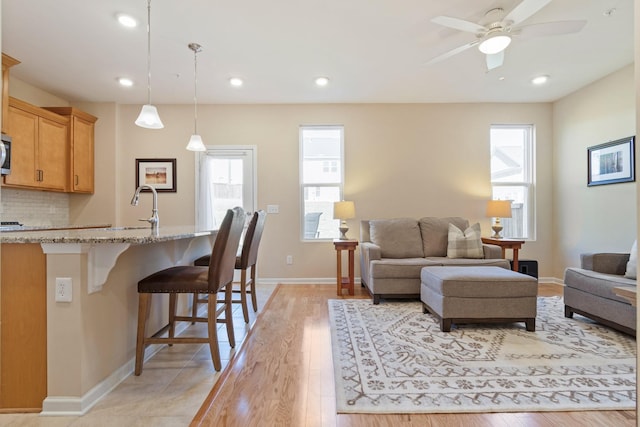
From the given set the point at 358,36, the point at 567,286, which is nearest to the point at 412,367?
the point at 567,286

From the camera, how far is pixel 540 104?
481 cm

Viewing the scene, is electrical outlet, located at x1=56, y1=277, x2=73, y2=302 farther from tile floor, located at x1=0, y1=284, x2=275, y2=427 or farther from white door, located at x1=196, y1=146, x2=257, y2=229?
white door, located at x1=196, y1=146, x2=257, y2=229

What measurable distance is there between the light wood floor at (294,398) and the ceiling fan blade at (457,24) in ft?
Result: 8.37

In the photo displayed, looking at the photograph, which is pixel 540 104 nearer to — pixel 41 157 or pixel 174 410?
pixel 174 410

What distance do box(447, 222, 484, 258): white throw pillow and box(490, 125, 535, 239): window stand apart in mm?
1201

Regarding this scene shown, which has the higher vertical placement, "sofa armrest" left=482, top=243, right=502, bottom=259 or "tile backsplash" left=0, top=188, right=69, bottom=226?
"tile backsplash" left=0, top=188, right=69, bottom=226

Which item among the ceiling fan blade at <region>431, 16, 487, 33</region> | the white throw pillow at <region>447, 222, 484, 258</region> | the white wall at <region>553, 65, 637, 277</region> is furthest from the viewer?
the white throw pillow at <region>447, 222, 484, 258</region>

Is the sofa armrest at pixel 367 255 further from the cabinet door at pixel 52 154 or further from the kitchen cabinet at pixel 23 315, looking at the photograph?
the cabinet door at pixel 52 154

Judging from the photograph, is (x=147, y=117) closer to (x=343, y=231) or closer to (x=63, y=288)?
(x=63, y=288)

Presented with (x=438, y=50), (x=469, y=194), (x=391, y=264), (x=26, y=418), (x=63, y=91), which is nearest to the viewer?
(x=26, y=418)

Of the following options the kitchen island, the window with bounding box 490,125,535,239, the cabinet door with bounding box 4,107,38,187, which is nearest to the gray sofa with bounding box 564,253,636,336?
the window with bounding box 490,125,535,239

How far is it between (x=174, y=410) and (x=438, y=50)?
367cm

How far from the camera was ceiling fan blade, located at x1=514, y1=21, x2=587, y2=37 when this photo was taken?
8.25ft

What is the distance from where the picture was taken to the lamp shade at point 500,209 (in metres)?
4.30
